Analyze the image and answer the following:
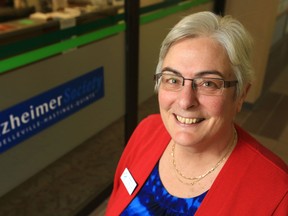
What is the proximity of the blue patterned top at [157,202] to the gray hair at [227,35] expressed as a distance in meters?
0.44

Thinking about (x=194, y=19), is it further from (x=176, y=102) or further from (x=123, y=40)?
(x=123, y=40)

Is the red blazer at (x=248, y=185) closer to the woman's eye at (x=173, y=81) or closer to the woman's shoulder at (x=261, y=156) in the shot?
the woman's shoulder at (x=261, y=156)

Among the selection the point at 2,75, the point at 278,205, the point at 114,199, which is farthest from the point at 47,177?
the point at 278,205

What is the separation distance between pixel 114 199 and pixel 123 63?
1.60m

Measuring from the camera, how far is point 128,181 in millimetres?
1448

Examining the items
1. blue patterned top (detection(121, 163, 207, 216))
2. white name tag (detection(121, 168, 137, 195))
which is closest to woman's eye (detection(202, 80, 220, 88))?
blue patterned top (detection(121, 163, 207, 216))

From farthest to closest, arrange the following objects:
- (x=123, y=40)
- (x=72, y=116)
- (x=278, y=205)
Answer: (x=123, y=40), (x=72, y=116), (x=278, y=205)

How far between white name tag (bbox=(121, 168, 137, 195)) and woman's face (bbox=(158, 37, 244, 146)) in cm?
31

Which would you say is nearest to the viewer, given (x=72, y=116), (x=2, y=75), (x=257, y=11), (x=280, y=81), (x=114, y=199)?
(x=114, y=199)

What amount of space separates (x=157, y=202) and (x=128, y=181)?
190 mm

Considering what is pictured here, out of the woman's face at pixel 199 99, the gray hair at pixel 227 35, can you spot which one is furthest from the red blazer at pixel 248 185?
the gray hair at pixel 227 35

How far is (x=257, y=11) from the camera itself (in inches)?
159

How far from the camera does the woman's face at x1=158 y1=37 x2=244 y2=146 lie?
1.13 metres

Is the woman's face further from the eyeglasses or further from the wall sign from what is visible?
the wall sign
